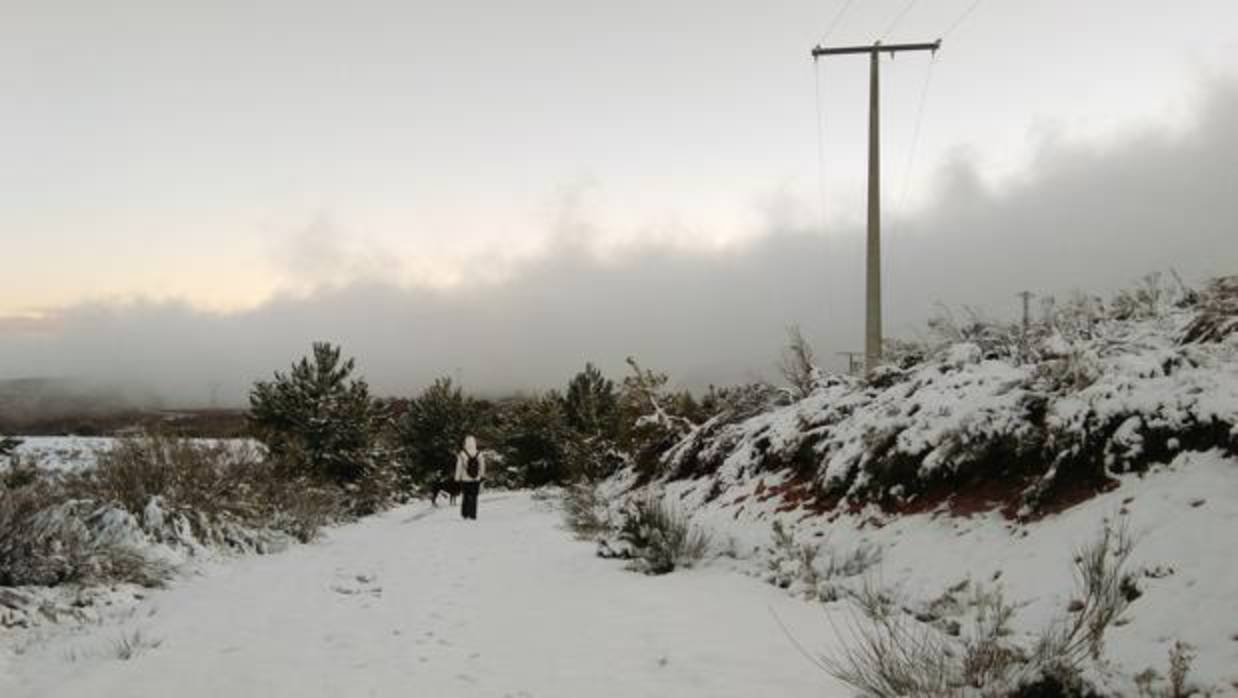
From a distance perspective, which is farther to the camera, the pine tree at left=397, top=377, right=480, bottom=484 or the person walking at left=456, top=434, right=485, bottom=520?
the pine tree at left=397, top=377, right=480, bottom=484

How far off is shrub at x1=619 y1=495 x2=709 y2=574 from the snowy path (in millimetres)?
269

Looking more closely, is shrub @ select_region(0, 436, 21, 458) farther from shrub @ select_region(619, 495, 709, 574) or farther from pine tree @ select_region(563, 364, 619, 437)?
pine tree @ select_region(563, 364, 619, 437)

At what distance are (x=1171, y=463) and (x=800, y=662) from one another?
2968mm

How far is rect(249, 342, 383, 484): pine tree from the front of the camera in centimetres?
2438

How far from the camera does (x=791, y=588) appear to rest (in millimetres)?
6320

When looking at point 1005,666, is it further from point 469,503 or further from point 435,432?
point 435,432

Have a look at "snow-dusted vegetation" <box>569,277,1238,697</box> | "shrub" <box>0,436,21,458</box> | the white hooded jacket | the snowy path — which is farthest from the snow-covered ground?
"snow-dusted vegetation" <box>569,277,1238,697</box>

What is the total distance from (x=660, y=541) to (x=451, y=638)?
2.80 meters

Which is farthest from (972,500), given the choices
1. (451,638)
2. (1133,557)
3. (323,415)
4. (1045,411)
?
(323,415)

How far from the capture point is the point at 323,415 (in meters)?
24.7

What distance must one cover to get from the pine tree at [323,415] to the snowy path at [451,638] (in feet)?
54.6

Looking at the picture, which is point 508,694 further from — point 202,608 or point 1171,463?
point 1171,463

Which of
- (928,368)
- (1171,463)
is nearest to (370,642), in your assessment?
(1171,463)

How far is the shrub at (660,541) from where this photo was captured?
304 inches
